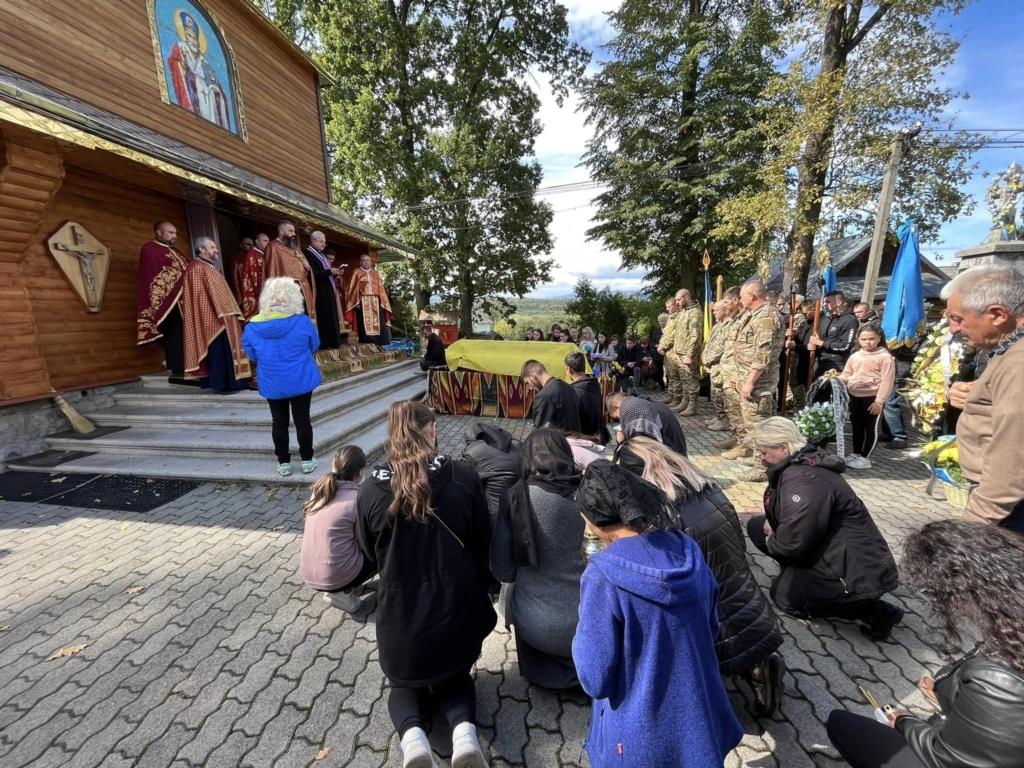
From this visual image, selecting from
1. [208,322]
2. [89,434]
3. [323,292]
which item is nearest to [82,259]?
[208,322]

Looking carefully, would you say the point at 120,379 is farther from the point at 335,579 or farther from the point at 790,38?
the point at 790,38

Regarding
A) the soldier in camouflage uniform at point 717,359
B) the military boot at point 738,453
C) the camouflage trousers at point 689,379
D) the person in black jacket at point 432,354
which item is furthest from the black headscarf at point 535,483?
the person in black jacket at point 432,354

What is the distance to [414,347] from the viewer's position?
12648mm

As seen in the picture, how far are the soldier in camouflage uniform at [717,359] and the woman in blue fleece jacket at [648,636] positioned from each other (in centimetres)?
566

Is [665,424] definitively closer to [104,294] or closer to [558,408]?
[558,408]

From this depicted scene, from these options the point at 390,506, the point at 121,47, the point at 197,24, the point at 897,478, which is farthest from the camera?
the point at 197,24

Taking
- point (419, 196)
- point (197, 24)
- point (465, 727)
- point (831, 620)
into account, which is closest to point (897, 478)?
point (831, 620)

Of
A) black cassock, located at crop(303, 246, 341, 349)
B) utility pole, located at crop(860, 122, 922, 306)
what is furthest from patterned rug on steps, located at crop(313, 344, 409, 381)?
utility pole, located at crop(860, 122, 922, 306)

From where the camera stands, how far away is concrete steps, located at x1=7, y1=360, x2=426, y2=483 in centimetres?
470

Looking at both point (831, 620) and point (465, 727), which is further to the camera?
point (831, 620)

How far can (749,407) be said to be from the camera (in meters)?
5.32

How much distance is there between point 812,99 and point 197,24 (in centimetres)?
1230

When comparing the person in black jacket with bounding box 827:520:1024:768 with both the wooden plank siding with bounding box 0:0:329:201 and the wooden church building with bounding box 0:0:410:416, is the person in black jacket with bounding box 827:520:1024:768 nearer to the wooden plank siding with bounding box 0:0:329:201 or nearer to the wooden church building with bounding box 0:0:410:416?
the wooden church building with bounding box 0:0:410:416

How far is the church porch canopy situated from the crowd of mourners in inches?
175
